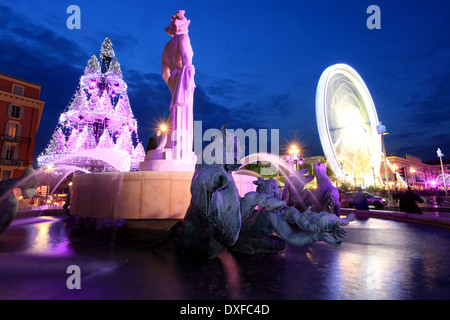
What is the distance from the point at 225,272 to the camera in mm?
2799

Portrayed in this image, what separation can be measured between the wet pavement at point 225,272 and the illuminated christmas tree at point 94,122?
28172mm

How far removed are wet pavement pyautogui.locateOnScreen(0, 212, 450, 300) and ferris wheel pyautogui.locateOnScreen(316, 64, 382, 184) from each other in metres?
28.8

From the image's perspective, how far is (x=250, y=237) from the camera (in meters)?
3.75

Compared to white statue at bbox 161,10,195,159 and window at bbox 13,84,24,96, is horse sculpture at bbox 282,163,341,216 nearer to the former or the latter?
white statue at bbox 161,10,195,159

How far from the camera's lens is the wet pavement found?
215 centimetres

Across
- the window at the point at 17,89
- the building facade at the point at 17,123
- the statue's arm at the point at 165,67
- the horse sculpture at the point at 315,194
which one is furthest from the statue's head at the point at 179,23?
the window at the point at 17,89

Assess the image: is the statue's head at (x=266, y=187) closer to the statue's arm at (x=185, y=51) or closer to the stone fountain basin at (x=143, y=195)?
the stone fountain basin at (x=143, y=195)

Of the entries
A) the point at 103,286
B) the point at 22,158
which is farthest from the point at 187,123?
the point at 22,158

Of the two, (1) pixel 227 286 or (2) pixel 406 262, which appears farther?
(2) pixel 406 262
